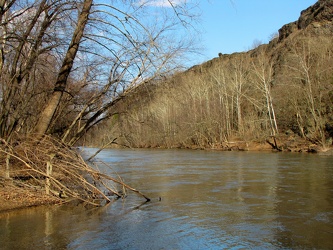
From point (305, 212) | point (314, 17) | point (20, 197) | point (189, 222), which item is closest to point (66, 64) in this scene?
point (20, 197)

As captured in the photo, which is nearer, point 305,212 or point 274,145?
point 305,212

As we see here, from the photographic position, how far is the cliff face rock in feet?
232

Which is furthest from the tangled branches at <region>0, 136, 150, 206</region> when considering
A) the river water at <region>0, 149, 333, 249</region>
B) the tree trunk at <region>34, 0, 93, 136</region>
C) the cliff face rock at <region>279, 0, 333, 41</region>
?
the cliff face rock at <region>279, 0, 333, 41</region>

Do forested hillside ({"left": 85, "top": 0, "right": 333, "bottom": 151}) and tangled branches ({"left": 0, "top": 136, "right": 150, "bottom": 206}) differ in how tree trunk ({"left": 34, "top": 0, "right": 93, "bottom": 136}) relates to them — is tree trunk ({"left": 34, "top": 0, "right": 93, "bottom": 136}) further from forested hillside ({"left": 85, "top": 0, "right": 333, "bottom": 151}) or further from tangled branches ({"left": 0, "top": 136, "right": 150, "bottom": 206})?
forested hillside ({"left": 85, "top": 0, "right": 333, "bottom": 151})

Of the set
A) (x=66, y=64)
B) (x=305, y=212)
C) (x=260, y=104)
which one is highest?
(x=260, y=104)

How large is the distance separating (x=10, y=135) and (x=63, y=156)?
1997 millimetres

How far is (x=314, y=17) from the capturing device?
7638cm

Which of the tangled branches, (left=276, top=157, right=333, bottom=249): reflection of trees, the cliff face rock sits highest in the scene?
the cliff face rock

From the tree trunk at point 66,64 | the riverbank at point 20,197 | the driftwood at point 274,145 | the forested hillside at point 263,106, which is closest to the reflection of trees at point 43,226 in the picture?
the riverbank at point 20,197

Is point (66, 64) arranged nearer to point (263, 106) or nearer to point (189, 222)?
point (189, 222)

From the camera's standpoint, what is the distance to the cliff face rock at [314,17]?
232 feet

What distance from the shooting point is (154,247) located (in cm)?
695

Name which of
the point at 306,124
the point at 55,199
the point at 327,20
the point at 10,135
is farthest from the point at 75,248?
the point at 327,20

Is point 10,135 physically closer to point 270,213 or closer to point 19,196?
A: point 19,196
